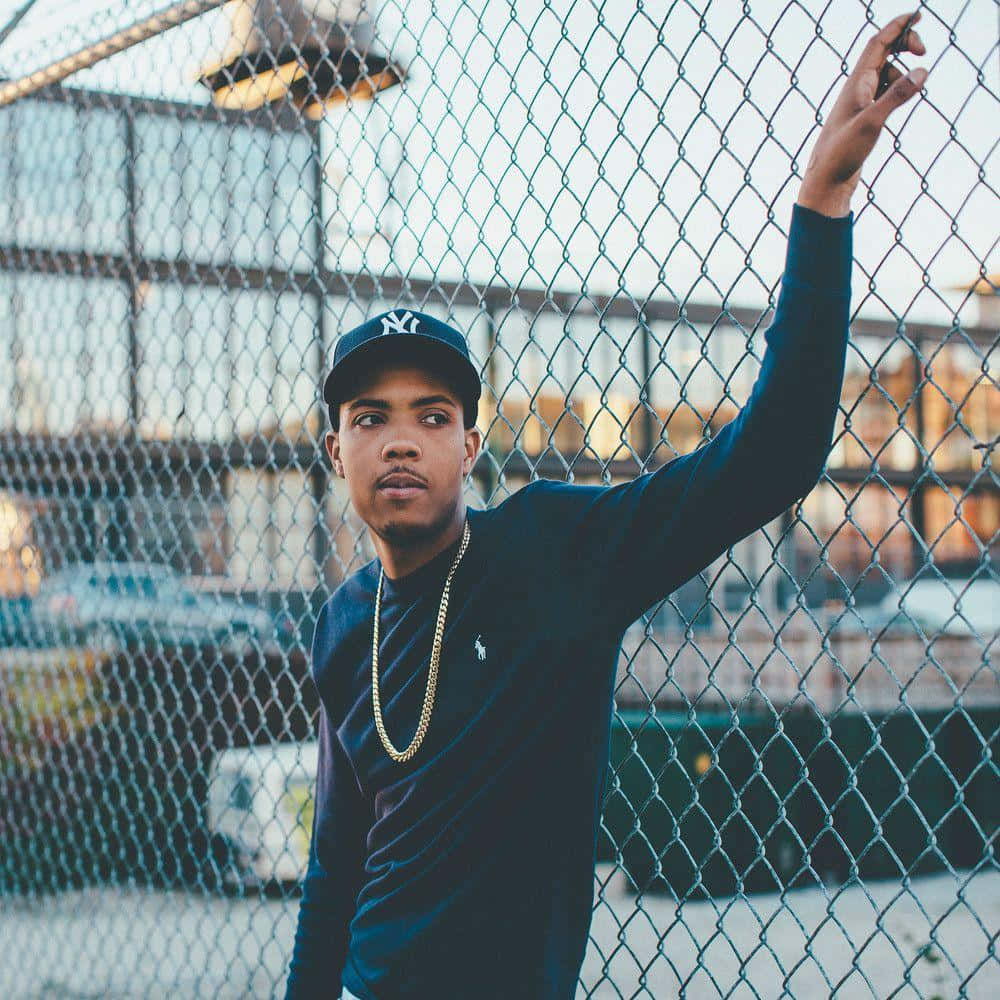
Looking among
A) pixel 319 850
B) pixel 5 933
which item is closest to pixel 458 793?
pixel 319 850

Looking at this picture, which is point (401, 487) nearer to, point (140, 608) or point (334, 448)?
point (334, 448)

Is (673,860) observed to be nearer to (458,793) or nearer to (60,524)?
(60,524)

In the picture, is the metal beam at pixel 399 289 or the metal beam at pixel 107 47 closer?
the metal beam at pixel 399 289

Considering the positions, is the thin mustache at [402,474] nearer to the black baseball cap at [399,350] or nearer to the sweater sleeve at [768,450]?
the black baseball cap at [399,350]

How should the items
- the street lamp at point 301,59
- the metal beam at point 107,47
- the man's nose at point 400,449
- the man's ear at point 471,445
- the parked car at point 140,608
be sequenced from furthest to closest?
the parked car at point 140,608 < the metal beam at point 107,47 < the street lamp at point 301,59 < the man's ear at point 471,445 < the man's nose at point 400,449

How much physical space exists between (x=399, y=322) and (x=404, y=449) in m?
0.22

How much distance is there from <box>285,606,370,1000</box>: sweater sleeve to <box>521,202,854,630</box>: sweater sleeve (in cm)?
68


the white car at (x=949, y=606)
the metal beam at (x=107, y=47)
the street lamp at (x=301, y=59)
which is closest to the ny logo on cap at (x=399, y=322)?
the street lamp at (x=301, y=59)

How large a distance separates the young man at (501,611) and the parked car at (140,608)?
78.5 inches

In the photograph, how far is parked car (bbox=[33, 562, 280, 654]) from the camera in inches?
156

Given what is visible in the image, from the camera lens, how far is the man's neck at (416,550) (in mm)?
1803

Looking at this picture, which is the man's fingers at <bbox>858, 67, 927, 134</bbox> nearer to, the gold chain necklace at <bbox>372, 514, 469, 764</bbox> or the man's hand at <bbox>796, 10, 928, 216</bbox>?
the man's hand at <bbox>796, 10, 928, 216</bbox>

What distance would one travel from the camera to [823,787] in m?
7.80

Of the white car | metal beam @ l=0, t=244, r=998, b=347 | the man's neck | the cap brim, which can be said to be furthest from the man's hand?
the white car
